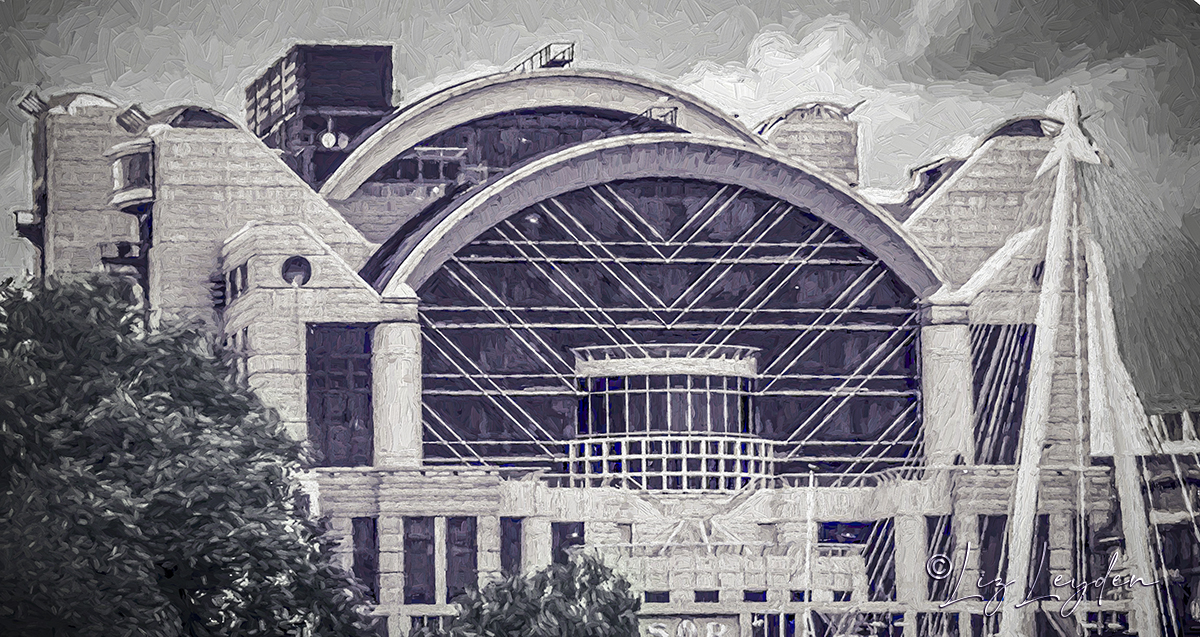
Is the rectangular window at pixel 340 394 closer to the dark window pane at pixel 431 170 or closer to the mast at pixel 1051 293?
the dark window pane at pixel 431 170

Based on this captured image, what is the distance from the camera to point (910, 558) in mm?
12211

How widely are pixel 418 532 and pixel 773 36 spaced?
13.8ft

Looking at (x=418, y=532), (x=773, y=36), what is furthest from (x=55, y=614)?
(x=773, y=36)

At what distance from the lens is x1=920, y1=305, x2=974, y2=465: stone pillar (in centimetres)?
1241

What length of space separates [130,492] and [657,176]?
4703mm

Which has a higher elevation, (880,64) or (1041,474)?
(880,64)

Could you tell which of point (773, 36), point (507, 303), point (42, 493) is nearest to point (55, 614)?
point (42, 493)

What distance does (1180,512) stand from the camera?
484 inches

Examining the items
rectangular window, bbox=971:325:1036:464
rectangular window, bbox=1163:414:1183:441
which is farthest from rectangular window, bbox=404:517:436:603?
rectangular window, bbox=1163:414:1183:441

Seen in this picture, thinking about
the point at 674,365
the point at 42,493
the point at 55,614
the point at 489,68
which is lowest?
the point at 55,614

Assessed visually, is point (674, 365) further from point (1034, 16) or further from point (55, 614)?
point (55, 614)

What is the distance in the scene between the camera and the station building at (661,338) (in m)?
11.9

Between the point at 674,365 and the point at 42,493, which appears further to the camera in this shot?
the point at 674,365

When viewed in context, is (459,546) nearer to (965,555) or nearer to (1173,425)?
(965,555)
